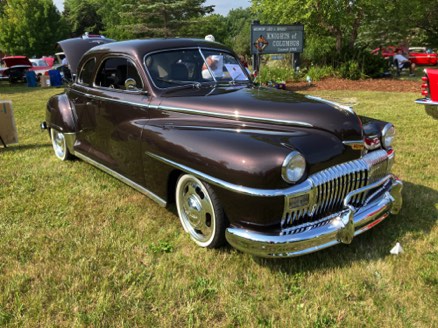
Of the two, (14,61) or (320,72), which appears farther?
(14,61)

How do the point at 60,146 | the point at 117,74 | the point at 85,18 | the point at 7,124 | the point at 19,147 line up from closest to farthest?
the point at 117,74, the point at 60,146, the point at 7,124, the point at 19,147, the point at 85,18

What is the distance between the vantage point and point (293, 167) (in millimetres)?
2572

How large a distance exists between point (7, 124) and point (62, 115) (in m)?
1.78


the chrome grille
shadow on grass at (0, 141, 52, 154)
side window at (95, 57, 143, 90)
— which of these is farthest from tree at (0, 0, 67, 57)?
the chrome grille

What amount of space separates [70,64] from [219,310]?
4.51m

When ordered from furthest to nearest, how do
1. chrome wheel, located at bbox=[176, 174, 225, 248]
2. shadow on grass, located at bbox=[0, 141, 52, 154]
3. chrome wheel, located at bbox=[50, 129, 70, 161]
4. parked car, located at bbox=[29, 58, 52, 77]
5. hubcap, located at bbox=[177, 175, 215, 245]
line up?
parked car, located at bbox=[29, 58, 52, 77] → shadow on grass, located at bbox=[0, 141, 52, 154] → chrome wheel, located at bbox=[50, 129, 70, 161] → hubcap, located at bbox=[177, 175, 215, 245] → chrome wheel, located at bbox=[176, 174, 225, 248]

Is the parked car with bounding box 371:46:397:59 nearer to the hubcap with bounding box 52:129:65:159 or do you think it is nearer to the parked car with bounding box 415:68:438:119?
the parked car with bounding box 415:68:438:119

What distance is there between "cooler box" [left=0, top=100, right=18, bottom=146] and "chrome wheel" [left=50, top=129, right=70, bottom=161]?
88cm

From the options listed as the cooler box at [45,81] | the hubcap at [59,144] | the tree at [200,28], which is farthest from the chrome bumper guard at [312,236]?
the tree at [200,28]

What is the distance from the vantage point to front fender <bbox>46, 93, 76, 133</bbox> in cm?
495

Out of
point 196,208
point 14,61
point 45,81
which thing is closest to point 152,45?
point 196,208

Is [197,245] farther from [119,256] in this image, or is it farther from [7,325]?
[7,325]

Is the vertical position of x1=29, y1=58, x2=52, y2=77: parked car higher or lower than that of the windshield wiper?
lower

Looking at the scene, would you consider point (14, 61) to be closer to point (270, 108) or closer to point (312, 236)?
point (270, 108)
